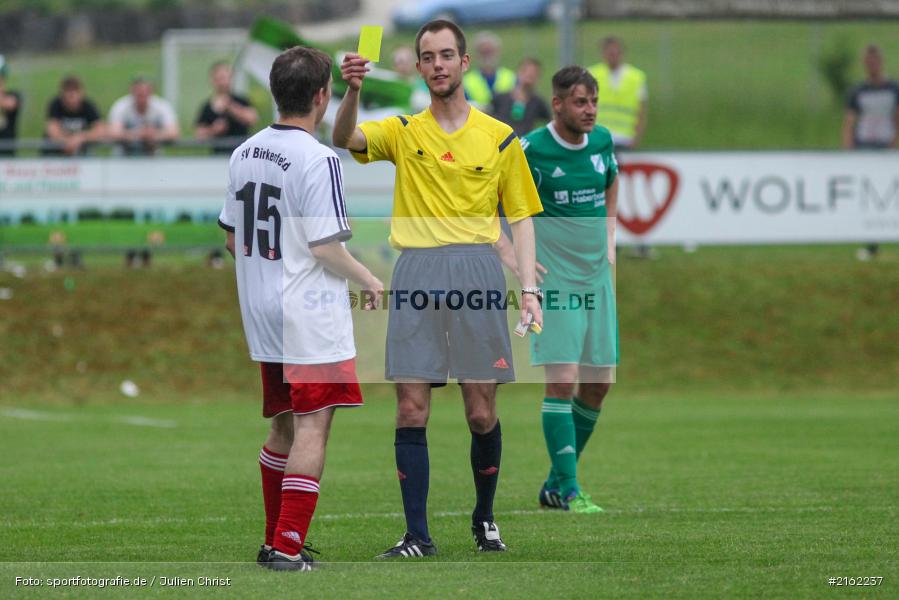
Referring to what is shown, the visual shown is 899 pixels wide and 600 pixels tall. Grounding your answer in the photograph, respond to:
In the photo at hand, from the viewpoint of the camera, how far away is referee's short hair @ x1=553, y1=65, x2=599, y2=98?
9.35m

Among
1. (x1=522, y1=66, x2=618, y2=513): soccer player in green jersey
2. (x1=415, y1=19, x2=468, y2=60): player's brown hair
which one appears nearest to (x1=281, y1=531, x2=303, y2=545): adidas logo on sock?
(x1=415, y1=19, x2=468, y2=60): player's brown hair

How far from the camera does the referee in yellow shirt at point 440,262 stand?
24.4 ft

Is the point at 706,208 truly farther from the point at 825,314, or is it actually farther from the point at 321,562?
the point at 321,562

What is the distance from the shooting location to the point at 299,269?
6777 millimetres

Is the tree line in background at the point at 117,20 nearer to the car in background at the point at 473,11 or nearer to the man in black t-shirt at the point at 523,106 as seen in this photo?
the car in background at the point at 473,11

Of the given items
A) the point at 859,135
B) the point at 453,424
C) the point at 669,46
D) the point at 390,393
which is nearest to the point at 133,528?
the point at 453,424

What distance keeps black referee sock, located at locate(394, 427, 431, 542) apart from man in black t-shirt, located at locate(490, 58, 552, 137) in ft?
37.0

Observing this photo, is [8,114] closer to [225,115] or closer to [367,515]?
[225,115]

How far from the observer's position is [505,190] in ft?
25.5

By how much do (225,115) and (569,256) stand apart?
11.5 m

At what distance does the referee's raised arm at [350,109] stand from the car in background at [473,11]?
30.1 meters

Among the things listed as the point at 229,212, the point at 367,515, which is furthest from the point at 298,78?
the point at 367,515

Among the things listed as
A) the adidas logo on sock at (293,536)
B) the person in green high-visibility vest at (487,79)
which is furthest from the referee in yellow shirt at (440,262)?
the person in green high-visibility vest at (487,79)

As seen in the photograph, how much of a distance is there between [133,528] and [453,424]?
6.91m
